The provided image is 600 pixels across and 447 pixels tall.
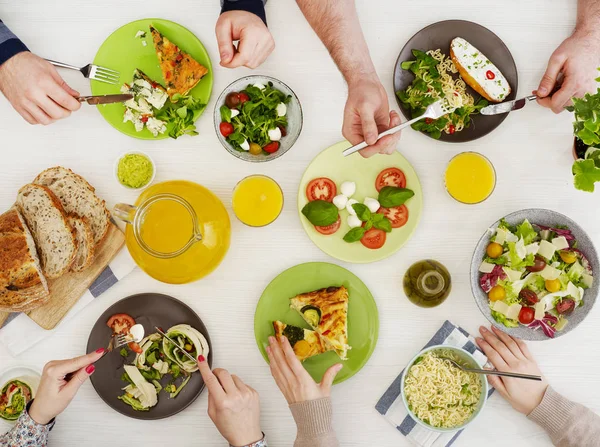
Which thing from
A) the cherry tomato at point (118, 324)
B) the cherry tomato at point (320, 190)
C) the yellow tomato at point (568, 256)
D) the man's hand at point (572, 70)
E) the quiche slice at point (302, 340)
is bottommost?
the cherry tomato at point (118, 324)

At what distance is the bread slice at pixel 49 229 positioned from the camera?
1.82m

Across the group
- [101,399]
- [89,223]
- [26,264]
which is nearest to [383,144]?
[89,223]

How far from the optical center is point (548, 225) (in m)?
1.84

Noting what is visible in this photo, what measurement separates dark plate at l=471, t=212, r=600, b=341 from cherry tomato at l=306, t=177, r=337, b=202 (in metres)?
0.58

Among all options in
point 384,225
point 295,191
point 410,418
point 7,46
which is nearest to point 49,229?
point 7,46

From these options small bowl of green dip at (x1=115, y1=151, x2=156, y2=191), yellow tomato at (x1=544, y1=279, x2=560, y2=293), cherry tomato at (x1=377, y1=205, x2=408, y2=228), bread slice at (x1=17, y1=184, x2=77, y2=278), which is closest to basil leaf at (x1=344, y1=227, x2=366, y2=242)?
cherry tomato at (x1=377, y1=205, x2=408, y2=228)

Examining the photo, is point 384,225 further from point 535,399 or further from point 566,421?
point 566,421

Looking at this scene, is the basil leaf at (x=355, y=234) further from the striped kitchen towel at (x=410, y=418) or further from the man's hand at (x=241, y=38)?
the man's hand at (x=241, y=38)

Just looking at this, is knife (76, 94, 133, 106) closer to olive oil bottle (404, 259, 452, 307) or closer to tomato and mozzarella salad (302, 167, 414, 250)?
tomato and mozzarella salad (302, 167, 414, 250)

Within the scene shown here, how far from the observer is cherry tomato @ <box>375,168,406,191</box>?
1896 mm

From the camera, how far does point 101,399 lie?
6.51ft

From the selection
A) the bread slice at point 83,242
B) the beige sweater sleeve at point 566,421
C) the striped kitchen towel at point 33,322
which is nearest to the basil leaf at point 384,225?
the beige sweater sleeve at point 566,421

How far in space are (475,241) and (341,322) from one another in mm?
627

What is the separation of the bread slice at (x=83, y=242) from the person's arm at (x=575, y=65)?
175cm
